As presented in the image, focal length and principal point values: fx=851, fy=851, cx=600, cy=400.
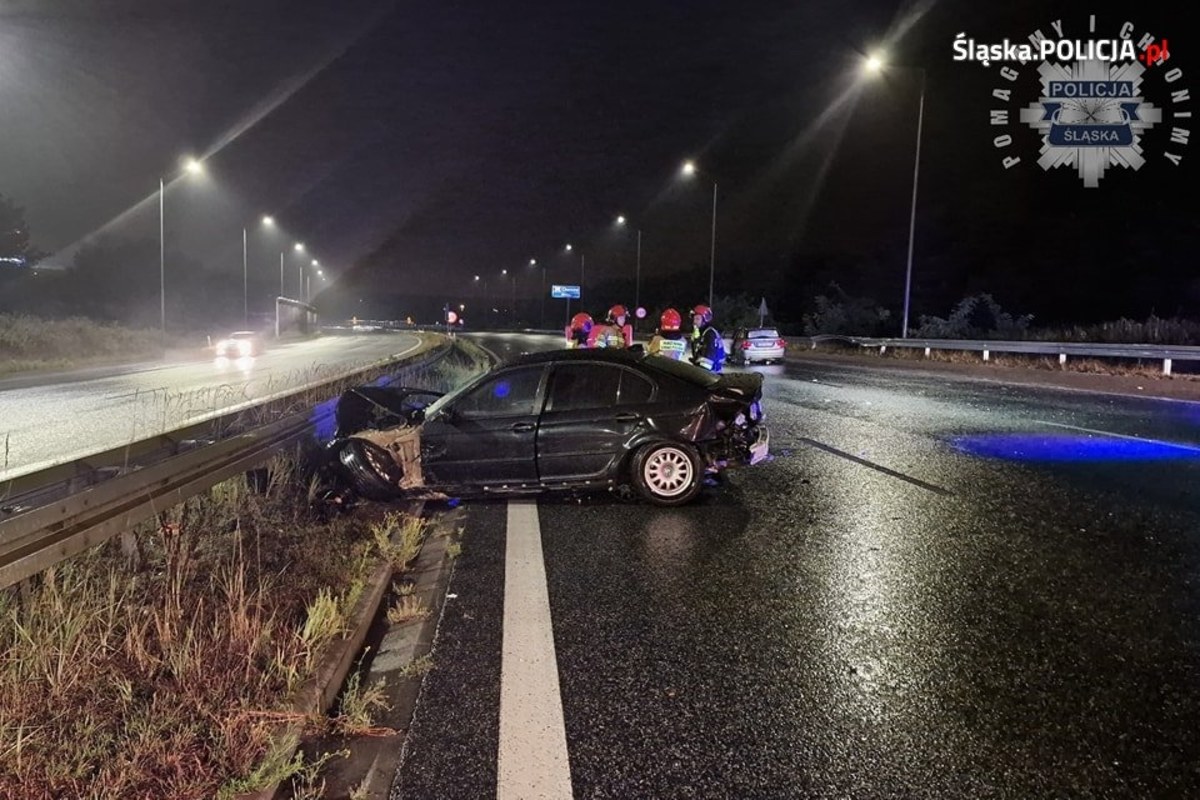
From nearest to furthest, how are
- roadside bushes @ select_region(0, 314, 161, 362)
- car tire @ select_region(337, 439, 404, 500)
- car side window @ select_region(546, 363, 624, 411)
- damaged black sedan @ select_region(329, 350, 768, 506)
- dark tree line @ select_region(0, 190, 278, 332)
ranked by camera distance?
car tire @ select_region(337, 439, 404, 500)
damaged black sedan @ select_region(329, 350, 768, 506)
car side window @ select_region(546, 363, 624, 411)
roadside bushes @ select_region(0, 314, 161, 362)
dark tree line @ select_region(0, 190, 278, 332)

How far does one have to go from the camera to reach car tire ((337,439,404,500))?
7.10 m

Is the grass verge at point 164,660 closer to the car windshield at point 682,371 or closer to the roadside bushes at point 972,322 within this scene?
the car windshield at point 682,371

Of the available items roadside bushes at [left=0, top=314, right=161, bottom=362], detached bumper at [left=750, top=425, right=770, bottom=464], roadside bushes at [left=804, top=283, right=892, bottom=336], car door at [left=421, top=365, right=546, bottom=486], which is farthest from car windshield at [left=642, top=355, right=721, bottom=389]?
roadside bushes at [left=804, top=283, right=892, bottom=336]

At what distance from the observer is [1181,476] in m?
8.70

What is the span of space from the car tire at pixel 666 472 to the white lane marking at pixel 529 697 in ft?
5.58

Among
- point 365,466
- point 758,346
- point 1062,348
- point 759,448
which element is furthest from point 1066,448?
point 758,346

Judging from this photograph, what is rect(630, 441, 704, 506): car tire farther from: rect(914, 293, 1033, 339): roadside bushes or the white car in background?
rect(914, 293, 1033, 339): roadside bushes

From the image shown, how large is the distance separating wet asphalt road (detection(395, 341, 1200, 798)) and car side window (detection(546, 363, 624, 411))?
3.13 feet

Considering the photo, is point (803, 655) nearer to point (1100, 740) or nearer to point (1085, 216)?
point (1100, 740)

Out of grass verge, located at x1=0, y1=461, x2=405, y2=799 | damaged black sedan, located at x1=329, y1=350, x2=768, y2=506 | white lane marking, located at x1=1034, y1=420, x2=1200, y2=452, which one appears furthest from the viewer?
white lane marking, located at x1=1034, y1=420, x2=1200, y2=452

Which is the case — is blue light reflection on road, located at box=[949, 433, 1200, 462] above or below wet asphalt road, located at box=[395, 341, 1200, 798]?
above

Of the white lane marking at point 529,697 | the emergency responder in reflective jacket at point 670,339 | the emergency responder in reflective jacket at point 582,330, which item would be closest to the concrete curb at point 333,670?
the white lane marking at point 529,697

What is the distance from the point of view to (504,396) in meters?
7.69

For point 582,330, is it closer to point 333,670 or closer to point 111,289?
point 333,670
